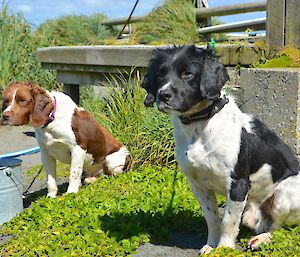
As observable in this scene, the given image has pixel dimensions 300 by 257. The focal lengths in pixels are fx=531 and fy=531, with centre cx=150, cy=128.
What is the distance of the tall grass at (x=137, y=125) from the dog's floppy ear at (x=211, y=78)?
317 cm

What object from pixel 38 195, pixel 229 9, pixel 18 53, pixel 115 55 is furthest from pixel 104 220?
pixel 18 53

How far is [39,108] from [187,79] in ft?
8.25

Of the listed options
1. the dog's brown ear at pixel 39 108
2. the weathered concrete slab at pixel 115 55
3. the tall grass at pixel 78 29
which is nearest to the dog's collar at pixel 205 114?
the dog's brown ear at pixel 39 108

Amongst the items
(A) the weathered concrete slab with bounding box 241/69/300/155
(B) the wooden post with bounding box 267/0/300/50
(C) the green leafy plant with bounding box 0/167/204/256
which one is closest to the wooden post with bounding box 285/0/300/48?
(B) the wooden post with bounding box 267/0/300/50

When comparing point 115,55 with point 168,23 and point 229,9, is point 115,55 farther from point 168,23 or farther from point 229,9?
point 229,9

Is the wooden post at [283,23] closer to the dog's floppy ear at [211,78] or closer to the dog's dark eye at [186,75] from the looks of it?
the dog's floppy ear at [211,78]

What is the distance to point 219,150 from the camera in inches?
157

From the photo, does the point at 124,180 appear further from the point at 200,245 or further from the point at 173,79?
the point at 173,79

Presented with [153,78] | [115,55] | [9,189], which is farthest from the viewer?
[115,55]

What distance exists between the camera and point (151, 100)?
4.11 meters

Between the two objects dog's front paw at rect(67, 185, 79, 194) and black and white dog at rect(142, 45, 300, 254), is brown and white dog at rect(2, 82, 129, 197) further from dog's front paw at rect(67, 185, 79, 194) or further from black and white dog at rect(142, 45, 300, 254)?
black and white dog at rect(142, 45, 300, 254)

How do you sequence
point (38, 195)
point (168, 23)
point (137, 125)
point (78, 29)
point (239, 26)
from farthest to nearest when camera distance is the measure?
point (78, 29) → point (239, 26) → point (168, 23) → point (137, 125) → point (38, 195)

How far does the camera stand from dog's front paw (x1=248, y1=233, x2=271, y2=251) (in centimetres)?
436

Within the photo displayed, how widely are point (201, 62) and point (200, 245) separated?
67.5 inches
